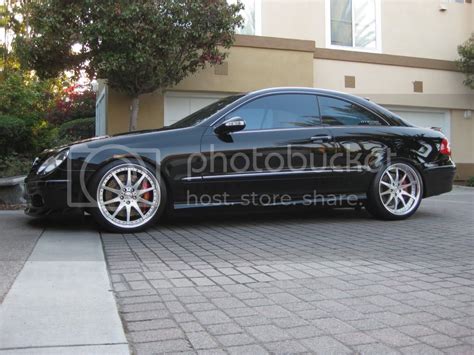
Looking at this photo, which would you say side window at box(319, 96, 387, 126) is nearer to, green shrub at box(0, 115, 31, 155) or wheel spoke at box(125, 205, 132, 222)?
wheel spoke at box(125, 205, 132, 222)

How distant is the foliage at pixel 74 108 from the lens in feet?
60.8

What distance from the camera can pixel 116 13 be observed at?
327 inches

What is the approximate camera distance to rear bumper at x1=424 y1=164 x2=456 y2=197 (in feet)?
21.7

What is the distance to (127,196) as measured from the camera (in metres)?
5.46

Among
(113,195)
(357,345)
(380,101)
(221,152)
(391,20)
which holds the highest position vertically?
(391,20)

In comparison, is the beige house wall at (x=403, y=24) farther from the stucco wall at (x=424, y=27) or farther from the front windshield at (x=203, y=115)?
the front windshield at (x=203, y=115)

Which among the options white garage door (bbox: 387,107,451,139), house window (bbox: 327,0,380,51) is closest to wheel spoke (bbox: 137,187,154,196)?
house window (bbox: 327,0,380,51)

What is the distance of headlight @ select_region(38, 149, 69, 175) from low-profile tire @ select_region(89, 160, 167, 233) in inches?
16.4

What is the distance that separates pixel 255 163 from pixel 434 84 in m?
10.2

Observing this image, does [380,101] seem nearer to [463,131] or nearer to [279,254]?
[463,131]

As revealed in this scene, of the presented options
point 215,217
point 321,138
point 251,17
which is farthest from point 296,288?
point 251,17

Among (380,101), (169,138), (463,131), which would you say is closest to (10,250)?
(169,138)

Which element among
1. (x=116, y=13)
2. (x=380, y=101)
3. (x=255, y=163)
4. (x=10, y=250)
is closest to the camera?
(x=10, y=250)

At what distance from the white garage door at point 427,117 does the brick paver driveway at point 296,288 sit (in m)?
8.56
